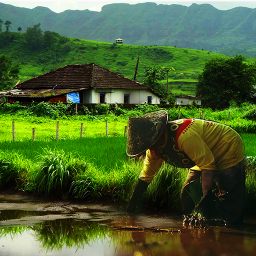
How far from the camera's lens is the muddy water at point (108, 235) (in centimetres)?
431

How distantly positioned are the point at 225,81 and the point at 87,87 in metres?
21.3

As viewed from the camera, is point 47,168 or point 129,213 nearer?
point 129,213

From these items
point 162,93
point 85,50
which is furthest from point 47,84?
point 85,50

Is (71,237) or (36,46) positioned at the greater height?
(36,46)

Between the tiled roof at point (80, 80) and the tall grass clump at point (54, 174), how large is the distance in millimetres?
31996

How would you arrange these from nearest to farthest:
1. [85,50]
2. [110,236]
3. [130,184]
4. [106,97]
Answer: [110,236] → [130,184] → [106,97] → [85,50]

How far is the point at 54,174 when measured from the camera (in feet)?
22.2

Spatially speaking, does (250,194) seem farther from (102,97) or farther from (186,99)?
(186,99)

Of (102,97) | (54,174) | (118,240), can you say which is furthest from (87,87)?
(118,240)

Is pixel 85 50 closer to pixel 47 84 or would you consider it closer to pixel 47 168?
pixel 47 84

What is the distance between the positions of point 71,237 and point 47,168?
226 cm

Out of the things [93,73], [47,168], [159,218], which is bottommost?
[159,218]

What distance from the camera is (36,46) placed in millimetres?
99438

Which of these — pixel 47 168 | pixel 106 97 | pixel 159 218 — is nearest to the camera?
pixel 159 218
